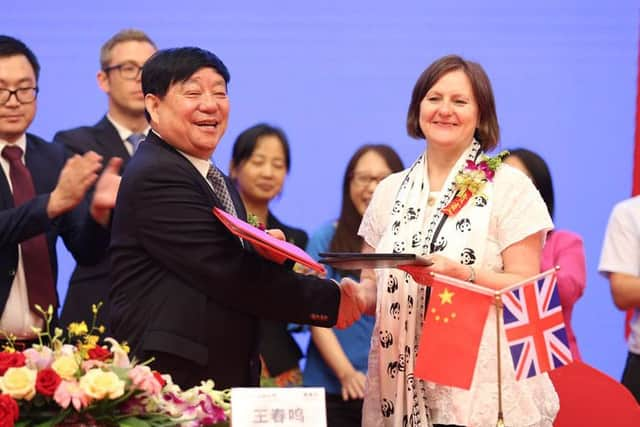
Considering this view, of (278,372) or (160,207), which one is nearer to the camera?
(160,207)

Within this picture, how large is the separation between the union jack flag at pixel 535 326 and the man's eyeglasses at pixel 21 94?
1962 mm

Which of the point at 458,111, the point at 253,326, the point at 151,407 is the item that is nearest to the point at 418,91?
the point at 458,111

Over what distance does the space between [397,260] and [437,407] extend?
0.50 metres

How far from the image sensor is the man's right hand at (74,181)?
3.56 m

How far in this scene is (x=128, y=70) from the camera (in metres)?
4.46

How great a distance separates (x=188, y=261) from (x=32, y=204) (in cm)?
93

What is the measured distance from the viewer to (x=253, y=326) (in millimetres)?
3090

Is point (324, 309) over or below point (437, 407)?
Result: over

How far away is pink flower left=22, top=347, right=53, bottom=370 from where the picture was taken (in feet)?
7.65

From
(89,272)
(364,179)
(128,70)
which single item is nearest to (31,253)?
(89,272)

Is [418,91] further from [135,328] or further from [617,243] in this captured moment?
[617,243]

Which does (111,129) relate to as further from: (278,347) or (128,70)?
(278,347)

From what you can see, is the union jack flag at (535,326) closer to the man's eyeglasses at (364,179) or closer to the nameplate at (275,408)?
Result: the nameplate at (275,408)

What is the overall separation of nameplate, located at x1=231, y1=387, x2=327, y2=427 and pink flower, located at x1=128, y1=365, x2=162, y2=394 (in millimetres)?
153
